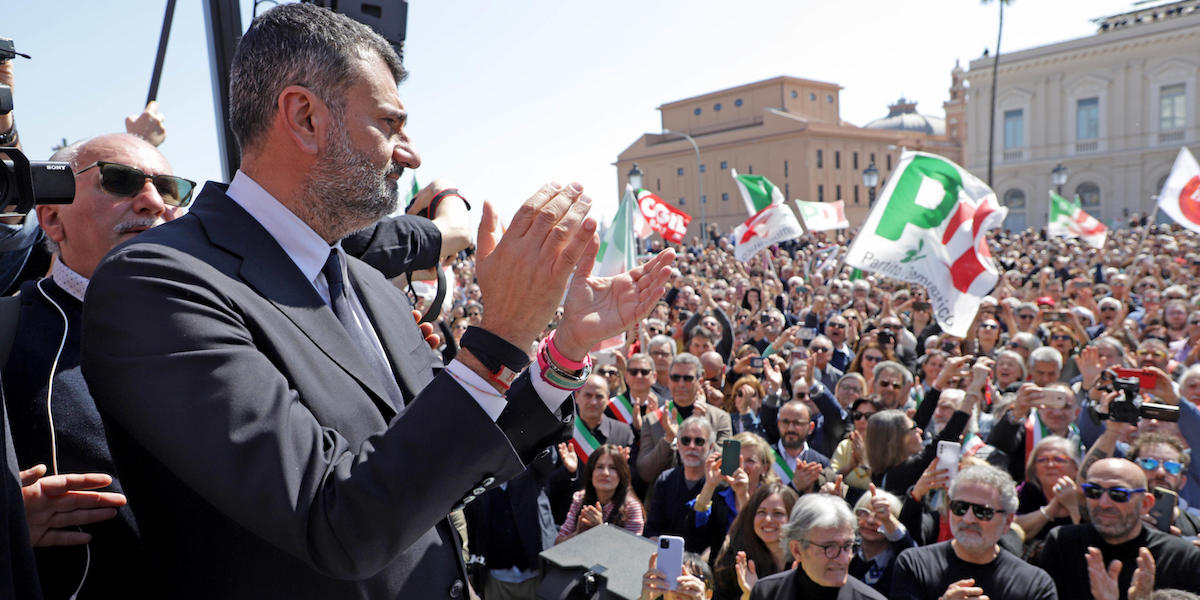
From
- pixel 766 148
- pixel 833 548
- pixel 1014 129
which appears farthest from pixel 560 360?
pixel 766 148

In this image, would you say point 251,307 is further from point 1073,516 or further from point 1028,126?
point 1028,126

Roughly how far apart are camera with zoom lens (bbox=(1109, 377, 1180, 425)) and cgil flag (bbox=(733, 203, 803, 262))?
33.4 ft

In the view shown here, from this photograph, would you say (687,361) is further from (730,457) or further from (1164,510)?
(1164,510)

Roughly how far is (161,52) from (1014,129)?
58714mm

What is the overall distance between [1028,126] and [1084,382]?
171 feet

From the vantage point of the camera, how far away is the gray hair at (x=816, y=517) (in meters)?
4.32

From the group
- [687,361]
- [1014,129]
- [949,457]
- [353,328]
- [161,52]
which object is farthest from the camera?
[1014,129]

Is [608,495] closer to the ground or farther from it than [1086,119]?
closer to the ground

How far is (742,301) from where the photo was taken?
51.3 ft

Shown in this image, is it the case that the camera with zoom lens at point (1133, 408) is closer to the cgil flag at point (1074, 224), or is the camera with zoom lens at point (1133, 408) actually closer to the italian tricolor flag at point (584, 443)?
the italian tricolor flag at point (584, 443)

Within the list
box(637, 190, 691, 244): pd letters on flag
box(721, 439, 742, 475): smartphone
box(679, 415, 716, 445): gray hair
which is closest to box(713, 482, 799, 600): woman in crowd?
box(721, 439, 742, 475): smartphone

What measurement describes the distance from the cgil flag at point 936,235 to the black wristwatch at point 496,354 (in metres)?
8.59

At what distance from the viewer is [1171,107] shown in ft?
162

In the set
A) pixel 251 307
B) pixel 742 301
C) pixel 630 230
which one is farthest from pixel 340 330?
pixel 742 301
